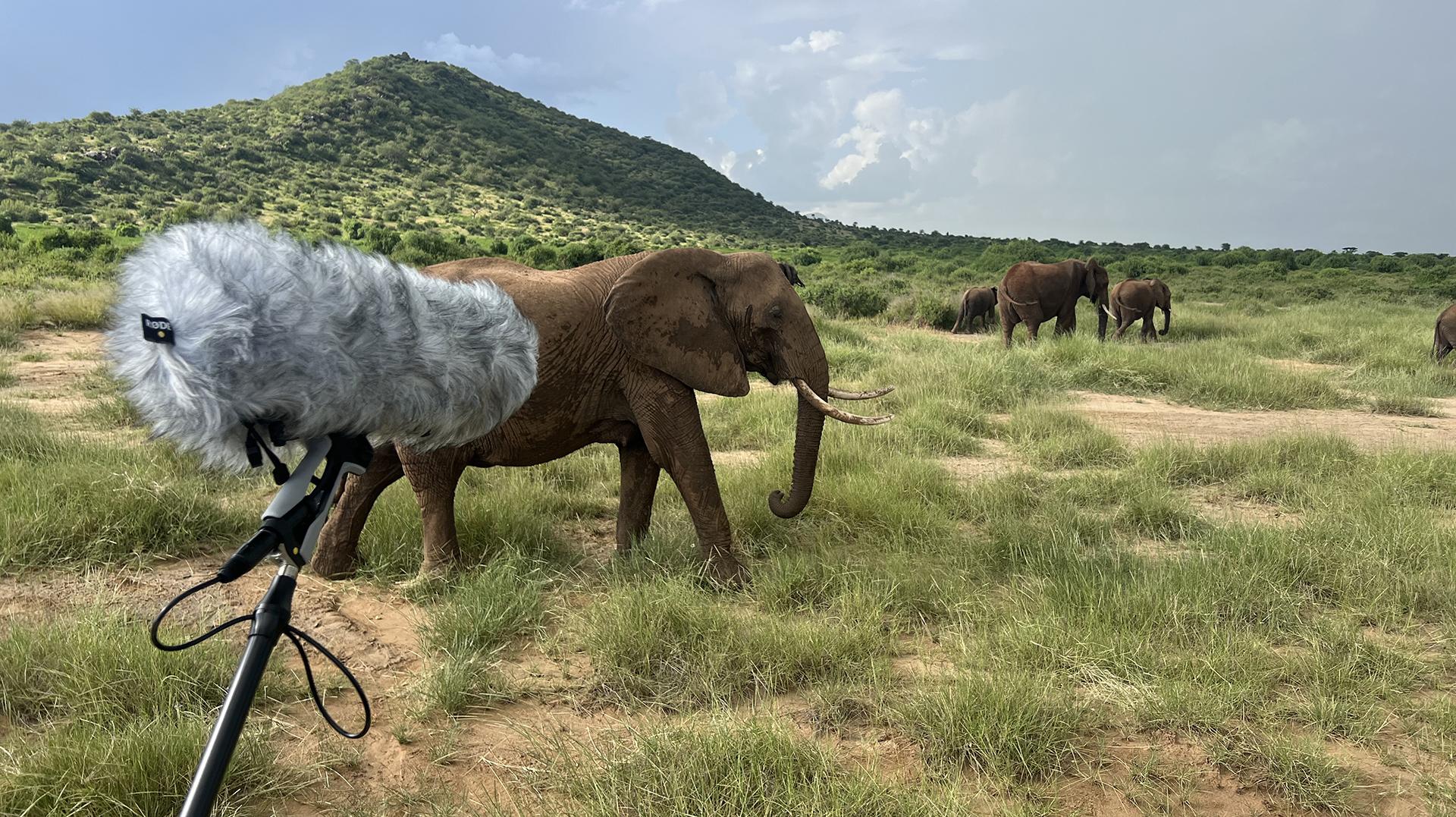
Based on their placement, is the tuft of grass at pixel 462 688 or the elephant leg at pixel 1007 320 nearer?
the tuft of grass at pixel 462 688

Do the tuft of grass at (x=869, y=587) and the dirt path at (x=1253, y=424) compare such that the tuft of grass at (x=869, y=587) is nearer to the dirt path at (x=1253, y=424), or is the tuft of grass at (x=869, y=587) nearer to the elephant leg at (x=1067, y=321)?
the dirt path at (x=1253, y=424)

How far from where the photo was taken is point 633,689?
307 cm

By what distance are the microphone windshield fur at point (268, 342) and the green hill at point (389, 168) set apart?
32.3 meters

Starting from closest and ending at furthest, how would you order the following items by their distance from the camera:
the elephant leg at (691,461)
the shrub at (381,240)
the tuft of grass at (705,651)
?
the tuft of grass at (705,651) → the elephant leg at (691,461) → the shrub at (381,240)

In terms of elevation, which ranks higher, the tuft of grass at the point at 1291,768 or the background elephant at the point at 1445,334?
the background elephant at the point at 1445,334

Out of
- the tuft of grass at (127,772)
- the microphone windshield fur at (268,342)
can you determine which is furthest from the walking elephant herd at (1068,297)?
the microphone windshield fur at (268,342)

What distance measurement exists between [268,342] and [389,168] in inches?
2747

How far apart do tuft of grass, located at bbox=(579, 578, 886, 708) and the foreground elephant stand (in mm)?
718

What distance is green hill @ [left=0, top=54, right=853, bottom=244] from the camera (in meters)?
42.7

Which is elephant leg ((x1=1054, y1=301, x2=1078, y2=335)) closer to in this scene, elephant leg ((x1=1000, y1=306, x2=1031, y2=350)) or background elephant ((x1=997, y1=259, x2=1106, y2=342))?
background elephant ((x1=997, y1=259, x2=1106, y2=342))

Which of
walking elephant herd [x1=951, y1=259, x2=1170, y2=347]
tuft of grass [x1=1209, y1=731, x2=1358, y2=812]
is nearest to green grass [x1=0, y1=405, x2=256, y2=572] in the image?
tuft of grass [x1=1209, y1=731, x2=1358, y2=812]

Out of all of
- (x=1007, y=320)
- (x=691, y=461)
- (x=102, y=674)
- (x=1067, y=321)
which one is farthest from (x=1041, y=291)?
(x=102, y=674)

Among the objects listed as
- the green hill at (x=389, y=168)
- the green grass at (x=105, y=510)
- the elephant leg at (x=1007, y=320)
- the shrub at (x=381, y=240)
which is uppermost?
the green hill at (x=389, y=168)

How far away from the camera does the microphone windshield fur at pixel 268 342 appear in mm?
1306
